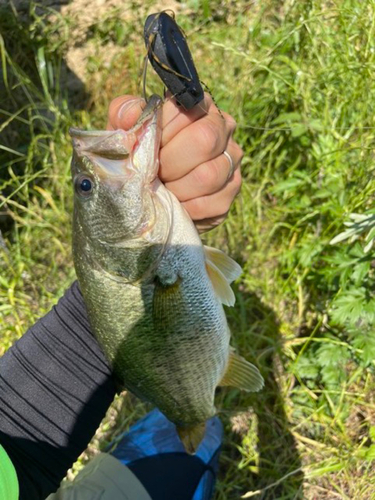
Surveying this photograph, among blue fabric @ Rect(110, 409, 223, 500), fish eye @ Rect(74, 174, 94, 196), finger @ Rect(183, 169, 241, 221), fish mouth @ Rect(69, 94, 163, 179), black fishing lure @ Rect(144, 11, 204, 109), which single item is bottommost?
blue fabric @ Rect(110, 409, 223, 500)

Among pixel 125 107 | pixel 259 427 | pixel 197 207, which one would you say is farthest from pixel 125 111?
pixel 259 427

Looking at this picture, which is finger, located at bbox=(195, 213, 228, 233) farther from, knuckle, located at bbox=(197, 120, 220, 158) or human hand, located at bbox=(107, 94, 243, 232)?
knuckle, located at bbox=(197, 120, 220, 158)

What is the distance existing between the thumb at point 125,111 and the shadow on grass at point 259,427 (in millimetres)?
1775

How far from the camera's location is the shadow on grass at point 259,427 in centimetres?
273

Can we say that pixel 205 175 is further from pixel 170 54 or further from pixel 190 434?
pixel 190 434

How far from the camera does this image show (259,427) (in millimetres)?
2879

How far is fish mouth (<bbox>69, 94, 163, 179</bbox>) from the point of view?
1346mm

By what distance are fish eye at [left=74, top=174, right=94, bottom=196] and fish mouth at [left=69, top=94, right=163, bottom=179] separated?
4 centimetres

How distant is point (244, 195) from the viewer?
325 cm

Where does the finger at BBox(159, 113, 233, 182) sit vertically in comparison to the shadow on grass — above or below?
above

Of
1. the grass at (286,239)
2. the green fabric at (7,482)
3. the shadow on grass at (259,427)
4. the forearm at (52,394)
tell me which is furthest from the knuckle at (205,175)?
the shadow on grass at (259,427)

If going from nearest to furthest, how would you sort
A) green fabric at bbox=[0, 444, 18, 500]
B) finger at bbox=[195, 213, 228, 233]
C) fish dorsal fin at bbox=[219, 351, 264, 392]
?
green fabric at bbox=[0, 444, 18, 500] → finger at bbox=[195, 213, 228, 233] → fish dorsal fin at bbox=[219, 351, 264, 392]

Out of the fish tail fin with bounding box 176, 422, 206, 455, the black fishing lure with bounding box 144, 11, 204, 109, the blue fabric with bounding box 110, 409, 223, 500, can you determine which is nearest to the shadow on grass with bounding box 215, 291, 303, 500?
the blue fabric with bounding box 110, 409, 223, 500

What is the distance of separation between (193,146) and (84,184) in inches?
13.5
